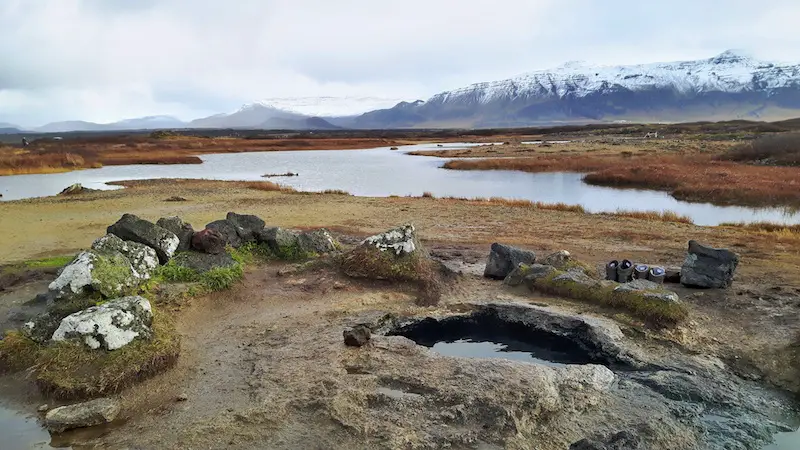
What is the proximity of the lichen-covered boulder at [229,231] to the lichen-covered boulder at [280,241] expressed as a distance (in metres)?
0.50

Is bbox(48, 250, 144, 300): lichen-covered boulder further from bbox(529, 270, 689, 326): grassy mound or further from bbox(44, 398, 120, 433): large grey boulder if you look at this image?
bbox(529, 270, 689, 326): grassy mound

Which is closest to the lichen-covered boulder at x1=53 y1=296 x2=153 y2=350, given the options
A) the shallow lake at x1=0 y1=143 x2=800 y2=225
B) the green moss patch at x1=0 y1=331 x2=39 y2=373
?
the green moss patch at x1=0 y1=331 x2=39 y2=373

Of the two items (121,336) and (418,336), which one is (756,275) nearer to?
(418,336)

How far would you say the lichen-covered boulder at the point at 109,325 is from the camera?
24.3 ft

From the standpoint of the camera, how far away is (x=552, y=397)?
6.70 metres

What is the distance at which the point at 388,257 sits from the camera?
11.5 m

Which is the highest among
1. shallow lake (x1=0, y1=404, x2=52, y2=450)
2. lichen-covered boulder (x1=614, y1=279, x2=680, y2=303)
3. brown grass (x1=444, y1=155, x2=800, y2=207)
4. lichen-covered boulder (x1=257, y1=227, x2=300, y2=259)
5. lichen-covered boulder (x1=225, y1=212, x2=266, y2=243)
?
lichen-covered boulder (x1=225, y1=212, x2=266, y2=243)

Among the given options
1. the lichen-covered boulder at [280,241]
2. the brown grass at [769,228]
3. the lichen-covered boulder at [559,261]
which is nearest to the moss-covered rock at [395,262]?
the lichen-covered boulder at [280,241]

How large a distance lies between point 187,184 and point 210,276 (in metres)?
23.7

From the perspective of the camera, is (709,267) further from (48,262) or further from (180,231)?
(48,262)

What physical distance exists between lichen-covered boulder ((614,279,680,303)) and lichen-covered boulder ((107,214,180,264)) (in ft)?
27.8

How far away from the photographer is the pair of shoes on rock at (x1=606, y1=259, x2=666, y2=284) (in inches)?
424

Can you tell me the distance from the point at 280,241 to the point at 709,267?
8.96 meters

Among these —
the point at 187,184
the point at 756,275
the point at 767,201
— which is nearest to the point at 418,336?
the point at 756,275
